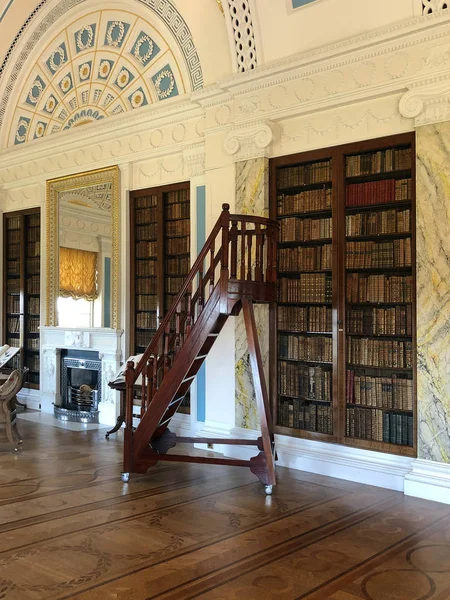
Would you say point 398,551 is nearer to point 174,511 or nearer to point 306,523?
point 306,523

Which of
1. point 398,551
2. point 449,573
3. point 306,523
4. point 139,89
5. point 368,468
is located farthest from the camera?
point 139,89

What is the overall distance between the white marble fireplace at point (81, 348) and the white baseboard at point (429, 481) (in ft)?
13.6

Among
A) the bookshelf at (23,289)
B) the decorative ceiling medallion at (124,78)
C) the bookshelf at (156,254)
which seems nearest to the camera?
the bookshelf at (156,254)

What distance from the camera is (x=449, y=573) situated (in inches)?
143

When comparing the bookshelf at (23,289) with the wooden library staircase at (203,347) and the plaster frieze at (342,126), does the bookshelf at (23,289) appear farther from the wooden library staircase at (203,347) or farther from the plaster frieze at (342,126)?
the plaster frieze at (342,126)

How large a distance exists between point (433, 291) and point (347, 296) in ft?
3.02

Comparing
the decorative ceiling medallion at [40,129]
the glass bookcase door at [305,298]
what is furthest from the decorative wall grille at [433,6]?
the decorative ceiling medallion at [40,129]

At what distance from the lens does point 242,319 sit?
21.3ft

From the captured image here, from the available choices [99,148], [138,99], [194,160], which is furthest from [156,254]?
[138,99]

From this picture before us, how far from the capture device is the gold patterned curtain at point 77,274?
8656 mm

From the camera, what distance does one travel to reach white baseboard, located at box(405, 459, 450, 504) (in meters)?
5.04

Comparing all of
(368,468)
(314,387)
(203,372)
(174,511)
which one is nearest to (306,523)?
(174,511)

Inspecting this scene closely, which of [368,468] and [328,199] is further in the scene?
[328,199]

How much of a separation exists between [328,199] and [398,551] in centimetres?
331
